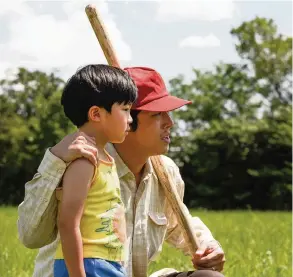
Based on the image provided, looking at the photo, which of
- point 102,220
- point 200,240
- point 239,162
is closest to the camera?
point 102,220

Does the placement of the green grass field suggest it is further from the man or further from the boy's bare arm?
the boy's bare arm

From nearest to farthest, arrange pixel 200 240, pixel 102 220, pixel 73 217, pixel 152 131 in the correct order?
pixel 73 217 → pixel 102 220 → pixel 152 131 → pixel 200 240

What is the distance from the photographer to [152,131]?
3.33m

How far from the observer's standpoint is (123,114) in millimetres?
2703

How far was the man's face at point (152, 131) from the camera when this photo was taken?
332 cm

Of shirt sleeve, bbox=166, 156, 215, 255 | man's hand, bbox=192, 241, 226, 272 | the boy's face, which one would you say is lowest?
man's hand, bbox=192, 241, 226, 272

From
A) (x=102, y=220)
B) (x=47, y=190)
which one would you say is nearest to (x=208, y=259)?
(x=102, y=220)

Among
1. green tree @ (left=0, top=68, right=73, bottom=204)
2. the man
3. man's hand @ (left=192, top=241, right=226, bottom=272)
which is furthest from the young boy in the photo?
green tree @ (left=0, top=68, right=73, bottom=204)

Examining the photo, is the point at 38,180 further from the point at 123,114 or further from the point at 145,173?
the point at 145,173

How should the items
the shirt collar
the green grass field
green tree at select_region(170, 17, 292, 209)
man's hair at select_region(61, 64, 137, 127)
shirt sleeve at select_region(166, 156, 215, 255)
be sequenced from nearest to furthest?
man's hair at select_region(61, 64, 137, 127)
the shirt collar
shirt sleeve at select_region(166, 156, 215, 255)
the green grass field
green tree at select_region(170, 17, 292, 209)

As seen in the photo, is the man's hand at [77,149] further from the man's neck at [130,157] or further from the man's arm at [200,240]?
the man's arm at [200,240]

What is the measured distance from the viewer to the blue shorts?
2.63 meters

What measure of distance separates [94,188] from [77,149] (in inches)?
5.5

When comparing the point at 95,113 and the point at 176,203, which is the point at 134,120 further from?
the point at 95,113
